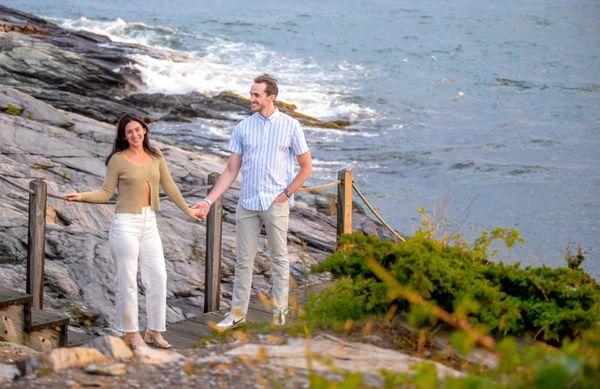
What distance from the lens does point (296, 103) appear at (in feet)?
97.7

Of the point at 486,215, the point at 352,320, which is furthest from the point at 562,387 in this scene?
the point at 486,215

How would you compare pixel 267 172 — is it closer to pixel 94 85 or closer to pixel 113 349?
pixel 113 349

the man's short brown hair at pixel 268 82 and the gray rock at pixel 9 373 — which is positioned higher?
the man's short brown hair at pixel 268 82

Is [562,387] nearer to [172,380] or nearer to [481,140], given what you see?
[172,380]

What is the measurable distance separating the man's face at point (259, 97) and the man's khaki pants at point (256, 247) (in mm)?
752

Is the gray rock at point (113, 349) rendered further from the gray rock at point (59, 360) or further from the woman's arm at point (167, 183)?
the woman's arm at point (167, 183)

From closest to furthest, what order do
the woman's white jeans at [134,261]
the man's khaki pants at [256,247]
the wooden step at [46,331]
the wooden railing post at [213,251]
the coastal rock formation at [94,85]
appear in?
1. the woman's white jeans at [134,261]
2. the man's khaki pants at [256,247]
3. the wooden step at [46,331]
4. the wooden railing post at [213,251]
5. the coastal rock formation at [94,85]

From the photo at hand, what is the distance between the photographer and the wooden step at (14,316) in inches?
322

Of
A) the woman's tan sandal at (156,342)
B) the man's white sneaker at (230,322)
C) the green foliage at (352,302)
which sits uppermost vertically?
the green foliage at (352,302)

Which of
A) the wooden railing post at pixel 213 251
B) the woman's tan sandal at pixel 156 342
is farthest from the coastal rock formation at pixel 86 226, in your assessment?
the woman's tan sandal at pixel 156 342

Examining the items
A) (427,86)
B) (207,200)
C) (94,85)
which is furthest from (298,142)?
(427,86)

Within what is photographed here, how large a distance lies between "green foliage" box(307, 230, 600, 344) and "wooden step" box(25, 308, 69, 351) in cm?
278

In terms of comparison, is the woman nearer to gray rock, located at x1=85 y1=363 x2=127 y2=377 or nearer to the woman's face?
the woman's face

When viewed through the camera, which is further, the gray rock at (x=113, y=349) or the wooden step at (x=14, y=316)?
the wooden step at (x=14, y=316)
